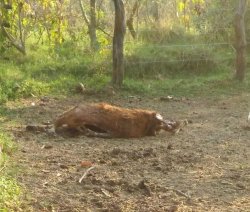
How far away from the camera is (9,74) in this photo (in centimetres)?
948

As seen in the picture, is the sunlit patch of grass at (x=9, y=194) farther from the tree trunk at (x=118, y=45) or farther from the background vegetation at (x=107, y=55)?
the tree trunk at (x=118, y=45)

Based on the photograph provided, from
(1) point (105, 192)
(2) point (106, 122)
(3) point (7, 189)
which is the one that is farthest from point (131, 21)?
(3) point (7, 189)

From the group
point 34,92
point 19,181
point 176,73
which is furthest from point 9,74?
point 19,181

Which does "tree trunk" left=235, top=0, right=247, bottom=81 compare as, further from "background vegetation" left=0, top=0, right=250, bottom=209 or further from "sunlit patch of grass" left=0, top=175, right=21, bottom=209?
"sunlit patch of grass" left=0, top=175, right=21, bottom=209

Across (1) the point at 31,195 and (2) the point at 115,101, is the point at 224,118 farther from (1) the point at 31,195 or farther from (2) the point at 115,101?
(1) the point at 31,195

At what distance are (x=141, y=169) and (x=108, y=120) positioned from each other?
125 centimetres

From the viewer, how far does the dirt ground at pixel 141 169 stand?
3.98m

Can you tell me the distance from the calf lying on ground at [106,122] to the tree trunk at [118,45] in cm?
334

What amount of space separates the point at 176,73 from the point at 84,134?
5.16 m

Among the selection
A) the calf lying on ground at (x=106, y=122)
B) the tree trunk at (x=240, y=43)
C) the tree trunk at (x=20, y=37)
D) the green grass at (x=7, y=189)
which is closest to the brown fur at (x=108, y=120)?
the calf lying on ground at (x=106, y=122)

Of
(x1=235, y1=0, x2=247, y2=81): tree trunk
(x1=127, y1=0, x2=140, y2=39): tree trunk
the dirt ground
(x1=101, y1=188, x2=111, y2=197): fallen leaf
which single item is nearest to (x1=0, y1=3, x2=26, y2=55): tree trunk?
(x1=127, y1=0, x2=140, y2=39): tree trunk

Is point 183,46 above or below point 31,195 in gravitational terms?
above

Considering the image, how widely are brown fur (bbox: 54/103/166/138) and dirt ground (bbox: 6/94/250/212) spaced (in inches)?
5.4

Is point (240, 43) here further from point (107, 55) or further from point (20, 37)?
point (20, 37)
